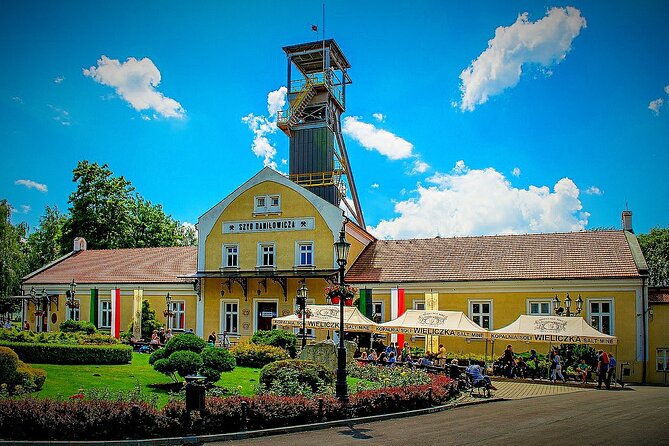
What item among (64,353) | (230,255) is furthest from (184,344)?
(230,255)

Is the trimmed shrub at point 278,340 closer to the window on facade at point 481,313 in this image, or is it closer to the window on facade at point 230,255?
the window on facade at point 230,255

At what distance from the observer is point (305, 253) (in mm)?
35281

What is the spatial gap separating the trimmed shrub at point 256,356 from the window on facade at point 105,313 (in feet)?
58.0

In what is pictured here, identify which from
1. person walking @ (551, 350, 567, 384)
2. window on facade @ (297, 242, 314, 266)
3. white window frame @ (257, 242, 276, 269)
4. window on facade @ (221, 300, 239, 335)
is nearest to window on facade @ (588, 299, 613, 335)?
person walking @ (551, 350, 567, 384)

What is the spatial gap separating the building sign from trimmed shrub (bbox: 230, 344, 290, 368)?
1073 cm

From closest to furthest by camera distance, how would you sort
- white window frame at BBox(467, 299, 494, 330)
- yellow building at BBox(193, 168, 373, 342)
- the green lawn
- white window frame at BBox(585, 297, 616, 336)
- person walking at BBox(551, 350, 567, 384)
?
the green lawn
person walking at BBox(551, 350, 567, 384)
white window frame at BBox(585, 297, 616, 336)
white window frame at BBox(467, 299, 494, 330)
yellow building at BBox(193, 168, 373, 342)

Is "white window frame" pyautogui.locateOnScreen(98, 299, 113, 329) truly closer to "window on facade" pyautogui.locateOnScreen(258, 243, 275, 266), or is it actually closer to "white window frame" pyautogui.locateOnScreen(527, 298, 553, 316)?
"window on facade" pyautogui.locateOnScreen(258, 243, 275, 266)

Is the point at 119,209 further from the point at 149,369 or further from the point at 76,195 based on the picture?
the point at 149,369

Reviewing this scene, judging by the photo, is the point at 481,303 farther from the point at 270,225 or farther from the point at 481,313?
the point at 270,225

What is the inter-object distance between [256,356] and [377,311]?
400 inches

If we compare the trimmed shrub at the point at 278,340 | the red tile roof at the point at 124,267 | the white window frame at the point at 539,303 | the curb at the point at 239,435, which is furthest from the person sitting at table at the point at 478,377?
the red tile roof at the point at 124,267

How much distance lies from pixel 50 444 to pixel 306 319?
1730 centimetres

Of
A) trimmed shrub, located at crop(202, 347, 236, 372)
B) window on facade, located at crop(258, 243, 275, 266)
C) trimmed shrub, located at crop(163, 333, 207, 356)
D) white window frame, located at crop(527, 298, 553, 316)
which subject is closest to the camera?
trimmed shrub, located at crop(202, 347, 236, 372)

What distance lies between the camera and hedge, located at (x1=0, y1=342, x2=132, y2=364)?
21953 mm
